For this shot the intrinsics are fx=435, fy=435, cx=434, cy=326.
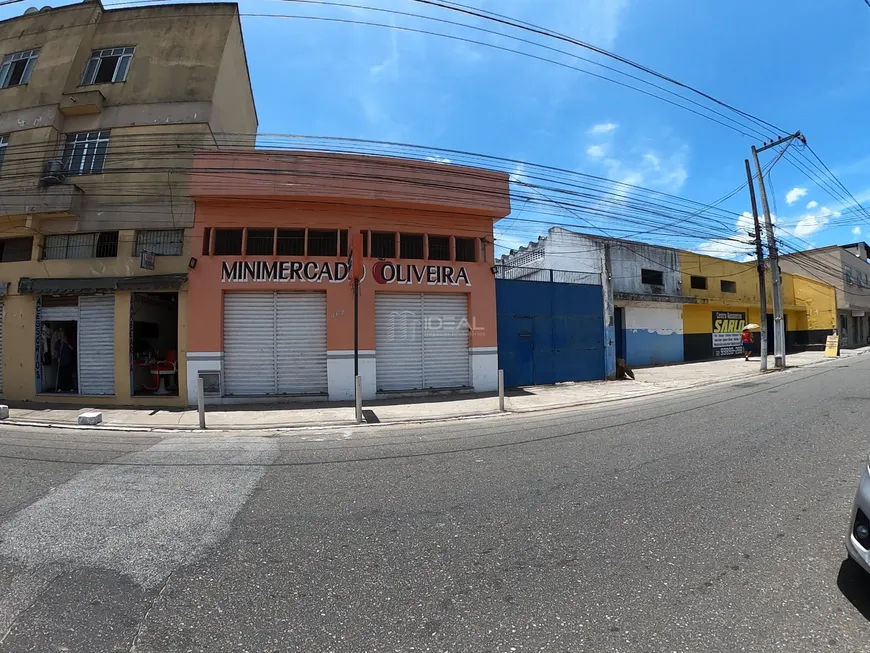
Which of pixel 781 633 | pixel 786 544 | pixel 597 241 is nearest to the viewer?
pixel 781 633

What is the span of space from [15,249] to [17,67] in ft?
20.6

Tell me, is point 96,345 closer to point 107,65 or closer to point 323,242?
point 323,242

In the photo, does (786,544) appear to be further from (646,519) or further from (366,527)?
(366,527)

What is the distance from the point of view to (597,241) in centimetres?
1878

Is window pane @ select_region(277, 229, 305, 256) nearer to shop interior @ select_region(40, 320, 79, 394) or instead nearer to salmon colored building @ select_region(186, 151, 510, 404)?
salmon colored building @ select_region(186, 151, 510, 404)

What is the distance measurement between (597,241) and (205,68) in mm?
15509

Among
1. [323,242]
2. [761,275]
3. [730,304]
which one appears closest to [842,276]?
[730,304]

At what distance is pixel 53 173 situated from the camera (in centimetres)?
1204

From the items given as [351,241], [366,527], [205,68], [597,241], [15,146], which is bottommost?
[366,527]

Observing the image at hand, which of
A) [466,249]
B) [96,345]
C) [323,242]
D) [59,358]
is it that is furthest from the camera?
[466,249]

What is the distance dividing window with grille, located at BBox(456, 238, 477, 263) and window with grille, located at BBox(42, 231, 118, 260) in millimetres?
9623

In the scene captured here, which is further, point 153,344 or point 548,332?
point 548,332

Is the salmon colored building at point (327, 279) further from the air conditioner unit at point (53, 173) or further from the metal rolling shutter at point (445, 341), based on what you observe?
the air conditioner unit at point (53, 173)

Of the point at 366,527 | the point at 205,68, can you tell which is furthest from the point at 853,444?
the point at 205,68
